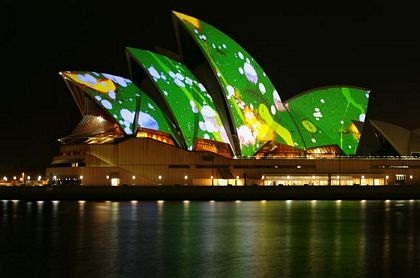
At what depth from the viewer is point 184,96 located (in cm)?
6088

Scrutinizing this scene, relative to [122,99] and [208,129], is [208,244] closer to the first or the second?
[122,99]

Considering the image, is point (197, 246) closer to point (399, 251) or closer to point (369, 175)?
point (399, 251)

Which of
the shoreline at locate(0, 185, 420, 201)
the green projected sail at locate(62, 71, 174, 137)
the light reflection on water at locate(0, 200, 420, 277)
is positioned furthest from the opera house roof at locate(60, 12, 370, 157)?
the light reflection on water at locate(0, 200, 420, 277)

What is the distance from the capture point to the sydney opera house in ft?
193

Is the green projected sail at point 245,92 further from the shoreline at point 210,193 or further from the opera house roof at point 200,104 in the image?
the shoreline at point 210,193

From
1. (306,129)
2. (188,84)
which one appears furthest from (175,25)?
(306,129)

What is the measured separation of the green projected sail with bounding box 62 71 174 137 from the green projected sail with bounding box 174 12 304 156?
21.5ft

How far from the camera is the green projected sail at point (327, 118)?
68.2 metres

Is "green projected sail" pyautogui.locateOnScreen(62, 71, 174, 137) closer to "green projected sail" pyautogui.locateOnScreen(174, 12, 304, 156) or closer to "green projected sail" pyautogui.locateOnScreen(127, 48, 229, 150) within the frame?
"green projected sail" pyautogui.locateOnScreen(127, 48, 229, 150)

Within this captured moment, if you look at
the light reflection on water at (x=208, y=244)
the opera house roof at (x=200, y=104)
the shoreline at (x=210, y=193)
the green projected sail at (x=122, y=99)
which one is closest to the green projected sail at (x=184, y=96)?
the opera house roof at (x=200, y=104)

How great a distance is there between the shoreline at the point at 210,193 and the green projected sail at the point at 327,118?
905 centimetres

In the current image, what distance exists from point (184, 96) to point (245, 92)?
616 cm

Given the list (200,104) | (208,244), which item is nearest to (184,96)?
(200,104)

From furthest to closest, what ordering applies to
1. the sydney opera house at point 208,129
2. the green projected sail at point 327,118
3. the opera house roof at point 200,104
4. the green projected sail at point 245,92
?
1. the green projected sail at point 327,118
2. the green projected sail at point 245,92
3. the opera house roof at point 200,104
4. the sydney opera house at point 208,129
